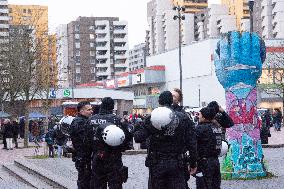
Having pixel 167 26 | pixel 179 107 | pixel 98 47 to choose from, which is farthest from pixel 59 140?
pixel 98 47

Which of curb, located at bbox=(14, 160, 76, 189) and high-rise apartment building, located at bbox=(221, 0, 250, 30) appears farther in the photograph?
high-rise apartment building, located at bbox=(221, 0, 250, 30)

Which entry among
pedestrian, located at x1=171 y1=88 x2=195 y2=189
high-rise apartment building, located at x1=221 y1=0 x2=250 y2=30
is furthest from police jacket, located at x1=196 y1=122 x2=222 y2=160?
high-rise apartment building, located at x1=221 y1=0 x2=250 y2=30

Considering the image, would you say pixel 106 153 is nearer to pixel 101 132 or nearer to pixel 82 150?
pixel 101 132

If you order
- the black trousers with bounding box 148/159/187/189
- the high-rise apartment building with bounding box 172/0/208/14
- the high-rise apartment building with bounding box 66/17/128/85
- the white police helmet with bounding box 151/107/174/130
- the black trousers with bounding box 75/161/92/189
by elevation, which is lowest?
the black trousers with bounding box 75/161/92/189

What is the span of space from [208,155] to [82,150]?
80.9 inches

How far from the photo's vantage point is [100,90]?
240 ft

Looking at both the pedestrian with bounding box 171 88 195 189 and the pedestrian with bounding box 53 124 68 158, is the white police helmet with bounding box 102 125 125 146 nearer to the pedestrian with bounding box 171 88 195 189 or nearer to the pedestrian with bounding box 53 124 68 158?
the pedestrian with bounding box 171 88 195 189

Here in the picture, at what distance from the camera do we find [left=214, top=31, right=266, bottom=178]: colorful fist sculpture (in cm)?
1434

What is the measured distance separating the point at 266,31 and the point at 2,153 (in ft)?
275

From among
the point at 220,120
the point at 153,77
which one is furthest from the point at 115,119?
the point at 153,77

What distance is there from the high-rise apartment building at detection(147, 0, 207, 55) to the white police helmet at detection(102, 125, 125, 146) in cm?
12331

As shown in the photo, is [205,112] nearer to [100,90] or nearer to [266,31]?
[100,90]

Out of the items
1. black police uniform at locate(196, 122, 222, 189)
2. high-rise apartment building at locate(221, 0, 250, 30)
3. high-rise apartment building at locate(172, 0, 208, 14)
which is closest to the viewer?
black police uniform at locate(196, 122, 222, 189)

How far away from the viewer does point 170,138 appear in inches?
326
